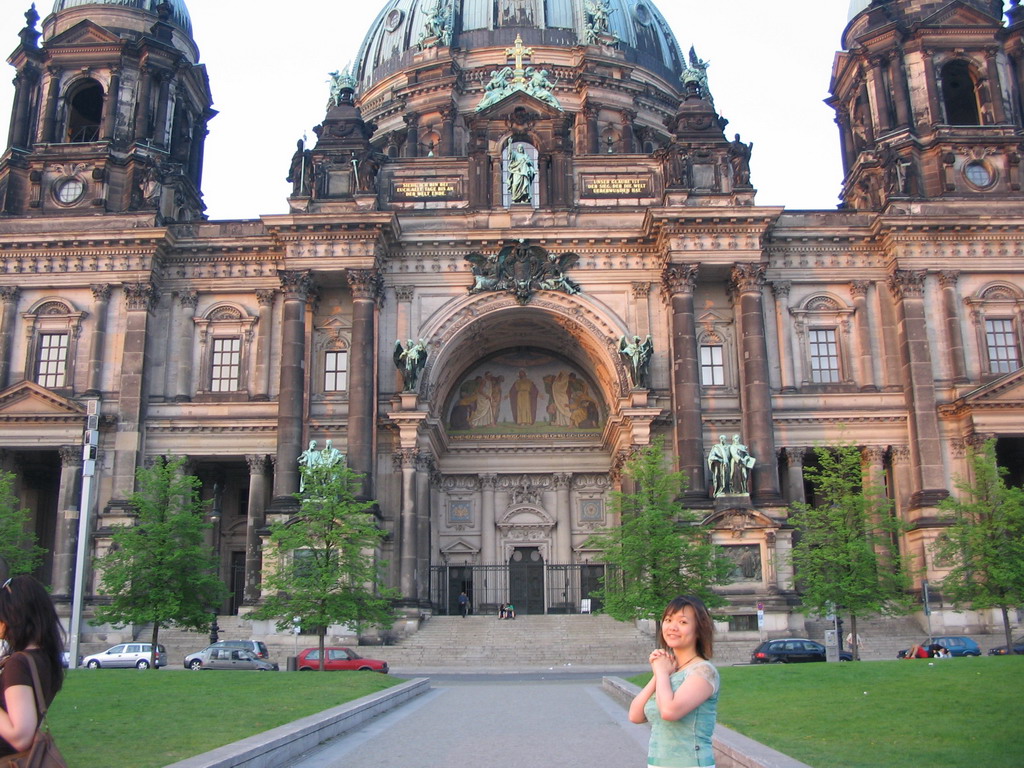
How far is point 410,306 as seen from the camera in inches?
1753

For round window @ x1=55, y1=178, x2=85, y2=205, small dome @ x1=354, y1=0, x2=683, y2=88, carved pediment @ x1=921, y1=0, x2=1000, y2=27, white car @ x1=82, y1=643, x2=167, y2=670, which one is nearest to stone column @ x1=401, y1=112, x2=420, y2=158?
small dome @ x1=354, y1=0, x2=683, y2=88

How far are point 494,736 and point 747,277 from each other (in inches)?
1176

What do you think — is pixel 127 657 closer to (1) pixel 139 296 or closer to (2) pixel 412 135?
(1) pixel 139 296

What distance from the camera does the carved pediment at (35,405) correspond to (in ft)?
138

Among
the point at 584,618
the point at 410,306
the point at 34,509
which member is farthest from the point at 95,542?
the point at 584,618

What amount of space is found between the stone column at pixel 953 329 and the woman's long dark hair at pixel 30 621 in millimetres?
41835

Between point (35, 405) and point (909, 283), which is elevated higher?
point (909, 283)

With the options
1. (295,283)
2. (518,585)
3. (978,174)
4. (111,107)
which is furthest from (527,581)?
(111,107)

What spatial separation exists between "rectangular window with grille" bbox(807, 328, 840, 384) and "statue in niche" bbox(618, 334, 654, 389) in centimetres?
717

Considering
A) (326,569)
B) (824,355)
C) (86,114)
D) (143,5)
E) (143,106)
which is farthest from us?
(86,114)

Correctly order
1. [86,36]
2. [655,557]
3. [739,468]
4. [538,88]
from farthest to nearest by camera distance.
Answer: [538,88], [86,36], [739,468], [655,557]

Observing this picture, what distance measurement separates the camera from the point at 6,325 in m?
43.8

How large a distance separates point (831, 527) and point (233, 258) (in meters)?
27.1

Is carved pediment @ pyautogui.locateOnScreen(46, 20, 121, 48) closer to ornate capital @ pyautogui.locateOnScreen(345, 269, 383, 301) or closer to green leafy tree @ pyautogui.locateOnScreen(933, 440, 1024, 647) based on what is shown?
ornate capital @ pyautogui.locateOnScreen(345, 269, 383, 301)
